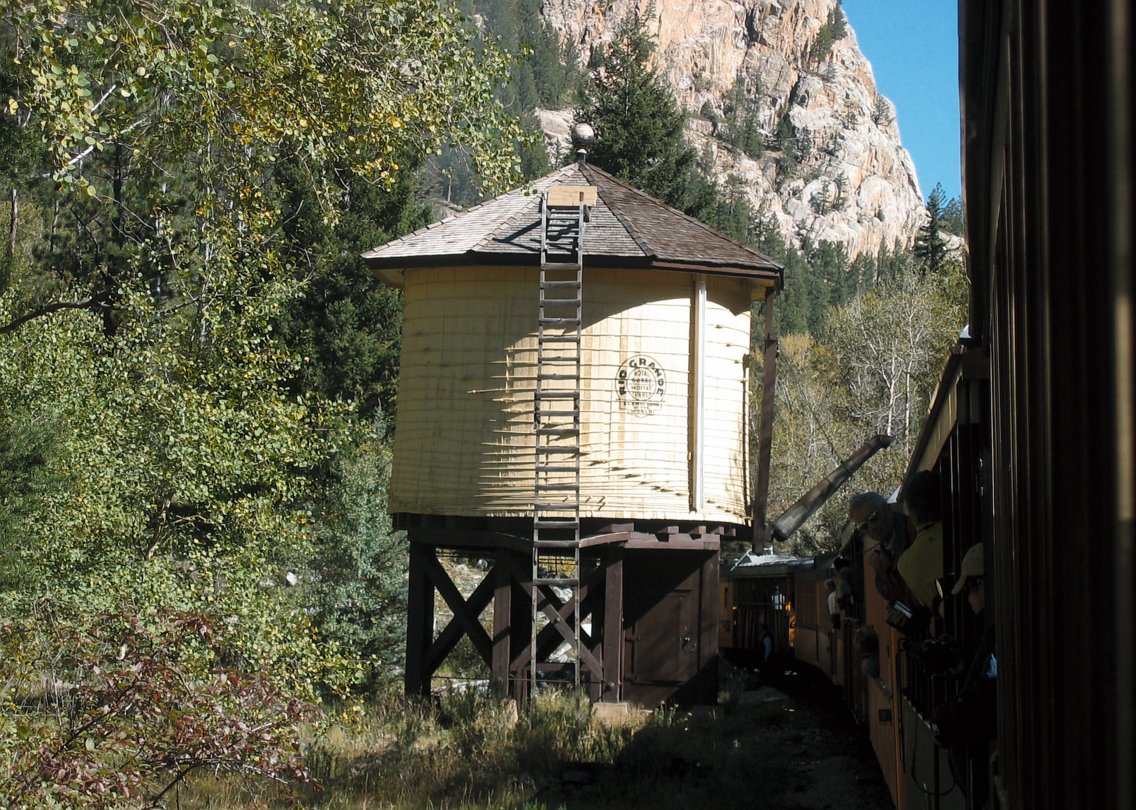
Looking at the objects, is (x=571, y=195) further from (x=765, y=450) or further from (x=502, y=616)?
(x=502, y=616)

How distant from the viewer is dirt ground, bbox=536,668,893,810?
1455 centimetres

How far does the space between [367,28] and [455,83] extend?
902 millimetres

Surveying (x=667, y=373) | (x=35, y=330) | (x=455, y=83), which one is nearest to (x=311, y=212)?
(x=35, y=330)

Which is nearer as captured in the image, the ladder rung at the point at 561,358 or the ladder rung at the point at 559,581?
the ladder rung at the point at 559,581

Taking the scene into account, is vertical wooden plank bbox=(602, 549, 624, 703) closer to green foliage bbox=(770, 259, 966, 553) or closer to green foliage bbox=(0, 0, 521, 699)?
green foliage bbox=(0, 0, 521, 699)

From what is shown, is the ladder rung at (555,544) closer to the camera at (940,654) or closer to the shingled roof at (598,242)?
the shingled roof at (598,242)

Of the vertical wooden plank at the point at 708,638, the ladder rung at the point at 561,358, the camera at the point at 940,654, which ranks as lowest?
the vertical wooden plank at the point at 708,638

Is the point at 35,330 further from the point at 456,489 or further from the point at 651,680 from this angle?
the point at 651,680

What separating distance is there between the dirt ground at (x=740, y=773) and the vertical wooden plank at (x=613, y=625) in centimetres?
131

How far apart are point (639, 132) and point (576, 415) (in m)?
27.8

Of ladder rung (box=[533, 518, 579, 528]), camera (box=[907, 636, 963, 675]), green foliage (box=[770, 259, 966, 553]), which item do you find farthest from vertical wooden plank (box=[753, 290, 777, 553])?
green foliage (box=[770, 259, 966, 553])

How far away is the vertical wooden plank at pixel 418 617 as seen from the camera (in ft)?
69.8

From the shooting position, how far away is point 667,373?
1969 centimetres

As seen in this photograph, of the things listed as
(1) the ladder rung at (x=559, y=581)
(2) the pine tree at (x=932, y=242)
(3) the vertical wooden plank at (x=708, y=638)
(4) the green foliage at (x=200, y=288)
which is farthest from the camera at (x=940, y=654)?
(2) the pine tree at (x=932, y=242)
